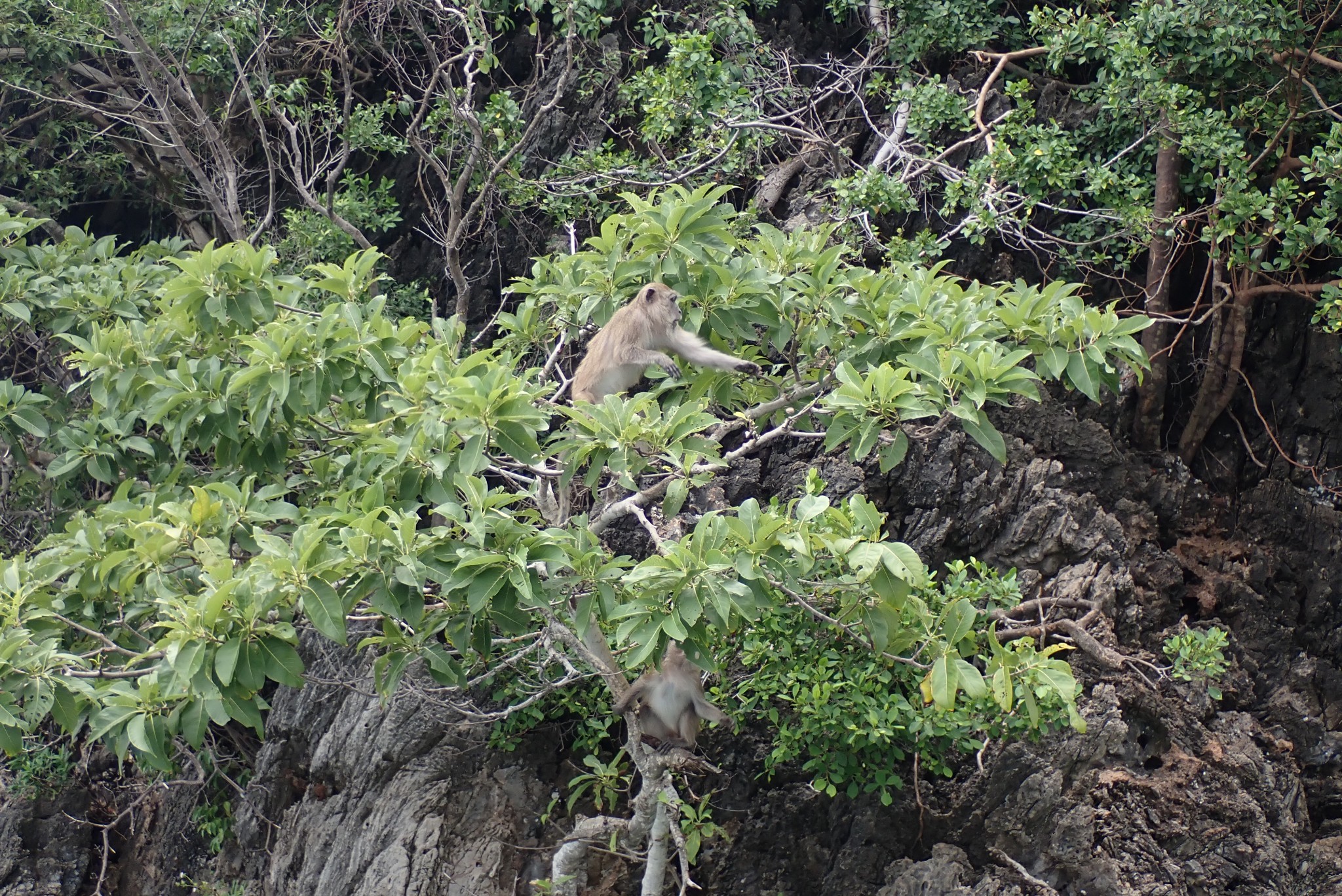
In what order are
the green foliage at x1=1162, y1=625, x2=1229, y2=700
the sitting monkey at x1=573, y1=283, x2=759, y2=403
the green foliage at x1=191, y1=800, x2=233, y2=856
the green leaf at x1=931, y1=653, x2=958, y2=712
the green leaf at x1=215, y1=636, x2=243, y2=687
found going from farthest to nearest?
the green foliage at x1=191, y1=800, x2=233, y2=856 < the green foliage at x1=1162, y1=625, x2=1229, y2=700 < the sitting monkey at x1=573, y1=283, x2=759, y2=403 < the green leaf at x1=931, y1=653, x2=958, y2=712 < the green leaf at x1=215, y1=636, x2=243, y2=687

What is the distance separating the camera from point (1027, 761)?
5738mm

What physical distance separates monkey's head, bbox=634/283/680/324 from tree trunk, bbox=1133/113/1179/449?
3620 millimetres

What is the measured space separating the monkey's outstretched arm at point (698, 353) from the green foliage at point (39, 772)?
5.84m

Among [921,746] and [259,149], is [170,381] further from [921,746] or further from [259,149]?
[259,149]

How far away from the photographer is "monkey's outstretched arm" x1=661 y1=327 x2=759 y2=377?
509cm

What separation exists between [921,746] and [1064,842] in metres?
0.84

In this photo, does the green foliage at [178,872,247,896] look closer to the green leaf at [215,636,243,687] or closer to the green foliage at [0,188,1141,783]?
the green foliage at [0,188,1141,783]

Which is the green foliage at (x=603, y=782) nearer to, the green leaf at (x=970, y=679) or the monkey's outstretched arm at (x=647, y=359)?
the monkey's outstretched arm at (x=647, y=359)

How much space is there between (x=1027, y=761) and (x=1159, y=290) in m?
3.30

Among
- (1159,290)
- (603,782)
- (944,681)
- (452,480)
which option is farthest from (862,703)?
(1159,290)

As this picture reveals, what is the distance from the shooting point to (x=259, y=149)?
33.7 ft

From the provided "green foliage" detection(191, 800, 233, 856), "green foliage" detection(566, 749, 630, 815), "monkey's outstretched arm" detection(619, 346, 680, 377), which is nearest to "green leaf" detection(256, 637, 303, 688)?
"monkey's outstretched arm" detection(619, 346, 680, 377)

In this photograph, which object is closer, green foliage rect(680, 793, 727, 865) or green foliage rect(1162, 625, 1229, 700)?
green foliage rect(680, 793, 727, 865)

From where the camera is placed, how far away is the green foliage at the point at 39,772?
26.7ft
